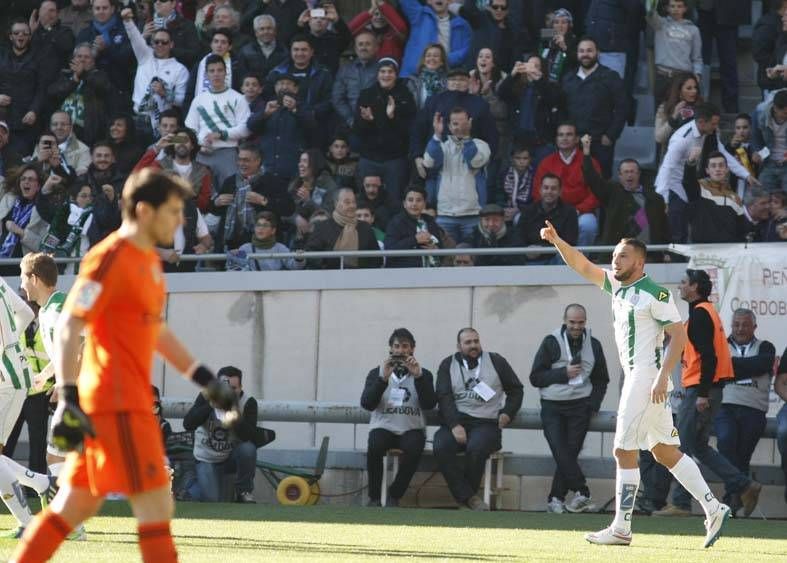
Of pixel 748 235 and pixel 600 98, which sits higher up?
pixel 600 98

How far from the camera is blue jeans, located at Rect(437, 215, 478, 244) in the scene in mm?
18047

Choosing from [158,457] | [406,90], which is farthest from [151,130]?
[158,457]

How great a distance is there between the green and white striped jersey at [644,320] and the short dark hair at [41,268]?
12.6ft

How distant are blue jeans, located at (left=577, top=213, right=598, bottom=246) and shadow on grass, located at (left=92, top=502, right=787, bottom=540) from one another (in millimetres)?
3287

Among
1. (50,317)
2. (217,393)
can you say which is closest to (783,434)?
(50,317)

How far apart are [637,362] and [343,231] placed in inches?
274

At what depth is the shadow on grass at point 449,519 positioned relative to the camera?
517 inches

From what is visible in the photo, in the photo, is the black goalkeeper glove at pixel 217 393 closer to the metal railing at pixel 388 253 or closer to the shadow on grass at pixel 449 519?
the shadow on grass at pixel 449 519

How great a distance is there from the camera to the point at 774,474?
1585 cm

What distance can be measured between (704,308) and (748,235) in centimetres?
262

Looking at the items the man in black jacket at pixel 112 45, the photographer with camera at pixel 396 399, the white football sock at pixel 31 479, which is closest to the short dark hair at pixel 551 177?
the photographer with camera at pixel 396 399

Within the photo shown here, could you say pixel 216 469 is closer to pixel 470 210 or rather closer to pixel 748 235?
pixel 470 210

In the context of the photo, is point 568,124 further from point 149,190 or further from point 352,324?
point 149,190

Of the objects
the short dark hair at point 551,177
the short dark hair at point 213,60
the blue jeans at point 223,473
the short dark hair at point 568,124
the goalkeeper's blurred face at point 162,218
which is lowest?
the blue jeans at point 223,473
